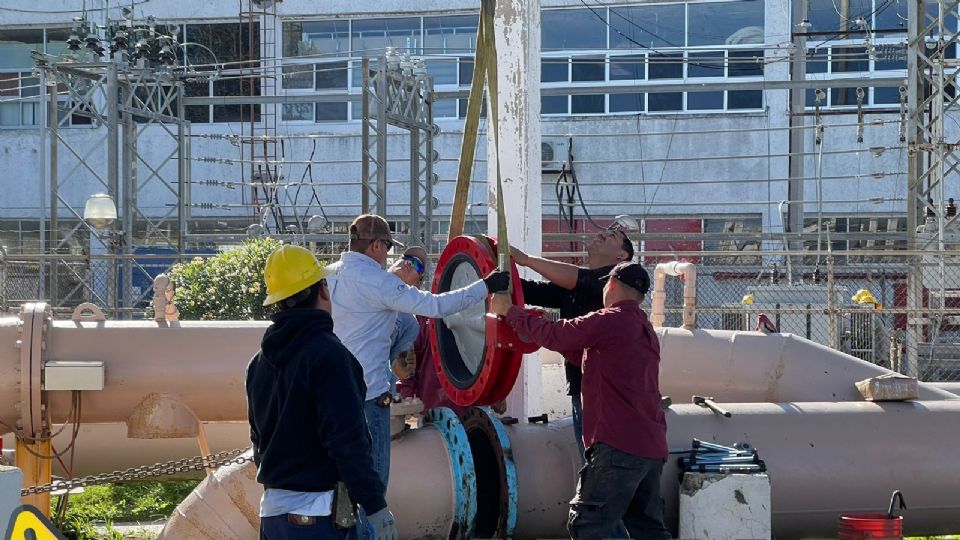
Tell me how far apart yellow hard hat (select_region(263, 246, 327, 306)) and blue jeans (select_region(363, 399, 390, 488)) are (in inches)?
55.8

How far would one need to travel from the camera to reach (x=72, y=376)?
305 inches

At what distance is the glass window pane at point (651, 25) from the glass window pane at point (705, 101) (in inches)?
48.0

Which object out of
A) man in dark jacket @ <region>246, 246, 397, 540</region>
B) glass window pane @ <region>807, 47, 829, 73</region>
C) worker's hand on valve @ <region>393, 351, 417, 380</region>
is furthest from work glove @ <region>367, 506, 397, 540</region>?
glass window pane @ <region>807, 47, 829, 73</region>

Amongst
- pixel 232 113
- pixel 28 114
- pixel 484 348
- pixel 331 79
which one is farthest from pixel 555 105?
pixel 484 348

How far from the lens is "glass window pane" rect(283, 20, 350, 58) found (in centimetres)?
2692

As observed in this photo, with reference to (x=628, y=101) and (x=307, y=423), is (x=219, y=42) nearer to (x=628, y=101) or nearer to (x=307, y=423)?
(x=628, y=101)

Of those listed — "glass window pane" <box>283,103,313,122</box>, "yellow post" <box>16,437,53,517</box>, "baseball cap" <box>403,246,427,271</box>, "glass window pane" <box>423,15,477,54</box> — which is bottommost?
"yellow post" <box>16,437,53,517</box>

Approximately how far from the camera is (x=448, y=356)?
6566mm

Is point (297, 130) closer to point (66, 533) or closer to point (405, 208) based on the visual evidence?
point (405, 208)

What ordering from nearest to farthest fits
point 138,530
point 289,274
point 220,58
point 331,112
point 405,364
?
point 289,274, point 405,364, point 138,530, point 331,112, point 220,58

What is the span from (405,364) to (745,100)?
19.3 m

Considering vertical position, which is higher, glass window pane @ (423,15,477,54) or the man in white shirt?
glass window pane @ (423,15,477,54)

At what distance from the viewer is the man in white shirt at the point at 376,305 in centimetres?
541

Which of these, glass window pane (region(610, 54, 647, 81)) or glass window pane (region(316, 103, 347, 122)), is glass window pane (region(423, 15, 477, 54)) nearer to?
glass window pane (region(316, 103, 347, 122))
